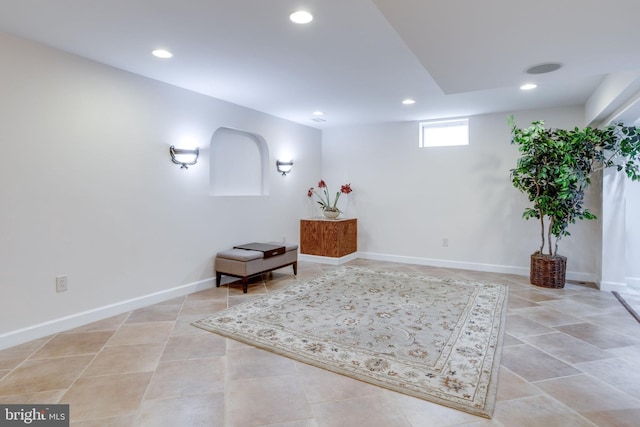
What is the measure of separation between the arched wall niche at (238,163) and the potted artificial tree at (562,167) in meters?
3.49

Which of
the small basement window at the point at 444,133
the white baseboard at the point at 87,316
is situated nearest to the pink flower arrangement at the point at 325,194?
the small basement window at the point at 444,133

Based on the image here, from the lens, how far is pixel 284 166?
5.63m

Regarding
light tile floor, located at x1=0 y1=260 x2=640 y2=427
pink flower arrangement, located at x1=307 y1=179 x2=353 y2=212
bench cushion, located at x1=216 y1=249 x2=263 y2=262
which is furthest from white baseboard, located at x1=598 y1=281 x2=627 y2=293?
bench cushion, located at x1=216 y1=249 x2=263 y2=262

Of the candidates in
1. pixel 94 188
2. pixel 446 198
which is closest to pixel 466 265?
pixel 446 198

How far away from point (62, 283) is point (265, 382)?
2.08m

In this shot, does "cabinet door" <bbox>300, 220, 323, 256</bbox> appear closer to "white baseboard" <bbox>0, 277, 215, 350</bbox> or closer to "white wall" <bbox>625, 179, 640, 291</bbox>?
"white baseboard" <bbox>0, 277, 215, 350</bbox>

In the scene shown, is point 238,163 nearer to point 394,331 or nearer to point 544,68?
point 394,331

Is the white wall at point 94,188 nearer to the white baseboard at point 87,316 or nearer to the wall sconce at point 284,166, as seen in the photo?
the white baseboard at point 87,316

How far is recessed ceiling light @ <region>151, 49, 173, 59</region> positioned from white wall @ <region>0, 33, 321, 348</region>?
2.11 feet

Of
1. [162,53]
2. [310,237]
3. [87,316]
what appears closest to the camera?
[162,53]

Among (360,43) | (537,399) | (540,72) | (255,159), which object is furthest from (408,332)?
(255,159)

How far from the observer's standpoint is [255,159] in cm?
537

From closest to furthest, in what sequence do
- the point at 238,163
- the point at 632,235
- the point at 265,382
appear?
1. the point at 265,382
2. the point at 632,235
3. the point at 238,163

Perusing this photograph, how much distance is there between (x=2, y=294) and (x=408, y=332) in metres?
3.16
